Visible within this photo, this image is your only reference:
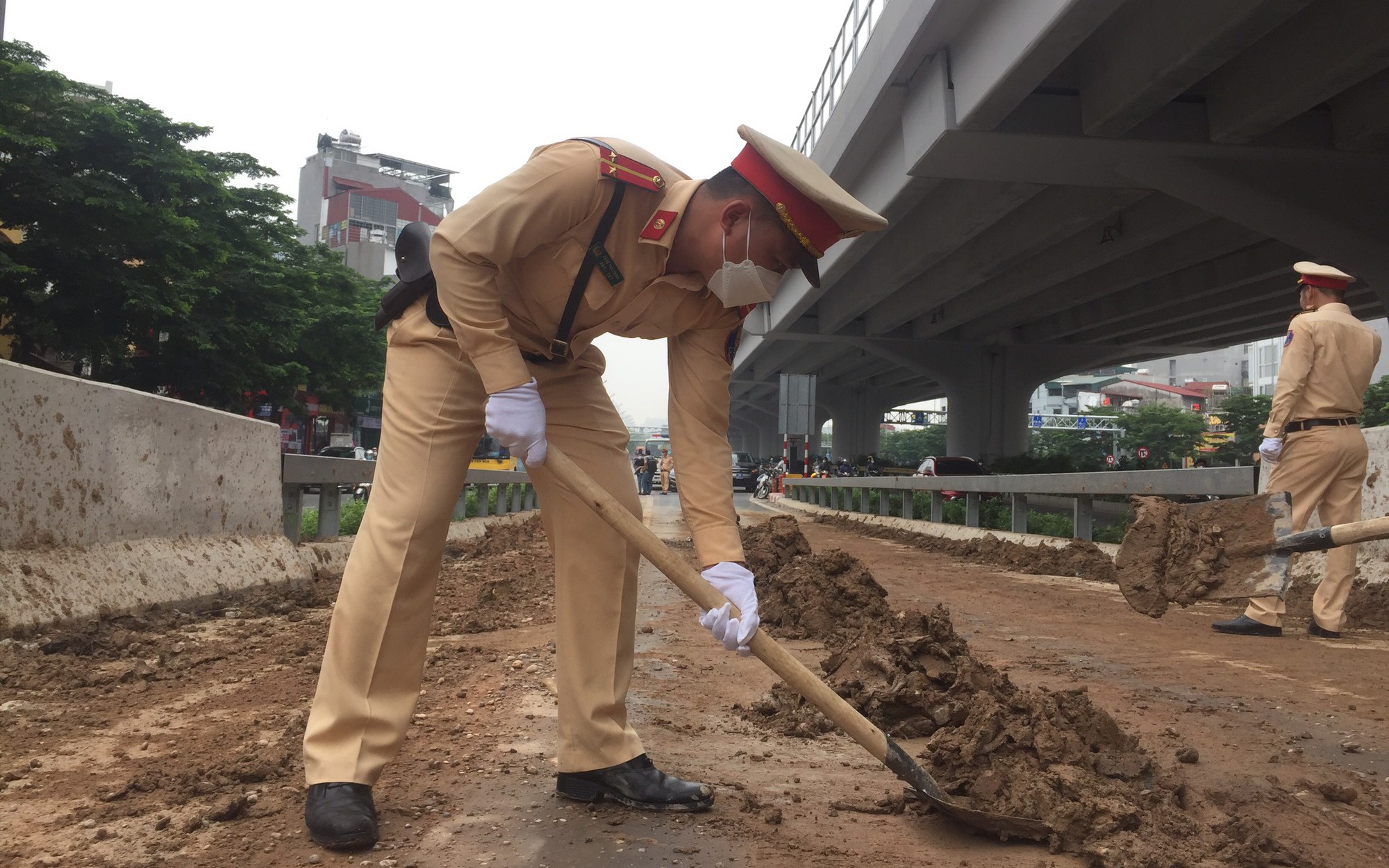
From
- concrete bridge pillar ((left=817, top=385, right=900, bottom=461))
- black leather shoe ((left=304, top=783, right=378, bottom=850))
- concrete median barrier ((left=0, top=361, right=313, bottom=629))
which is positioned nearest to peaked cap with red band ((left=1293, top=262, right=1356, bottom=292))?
black leather shoe ((left=304, top=783, right=378, bottom=850))

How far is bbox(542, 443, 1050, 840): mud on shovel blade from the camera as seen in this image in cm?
277

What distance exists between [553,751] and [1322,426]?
5197mm

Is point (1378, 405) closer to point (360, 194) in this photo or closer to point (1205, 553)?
point (1205, 553)

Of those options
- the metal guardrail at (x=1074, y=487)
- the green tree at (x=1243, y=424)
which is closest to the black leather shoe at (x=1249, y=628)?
the metal guardrail at (x=1074, y=487)

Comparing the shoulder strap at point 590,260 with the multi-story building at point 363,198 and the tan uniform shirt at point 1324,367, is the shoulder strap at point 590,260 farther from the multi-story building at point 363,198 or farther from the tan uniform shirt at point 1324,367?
the multi-story building at point 363,198

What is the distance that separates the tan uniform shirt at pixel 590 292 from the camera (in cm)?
278

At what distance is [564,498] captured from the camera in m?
3.12

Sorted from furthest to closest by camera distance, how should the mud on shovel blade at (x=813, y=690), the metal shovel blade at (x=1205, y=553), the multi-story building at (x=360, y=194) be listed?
the multi-story building at (x=360, y=194) → the metal shovel blade at (x=1205, y=553) → the mud on shovel blade at (x=813, y=690)

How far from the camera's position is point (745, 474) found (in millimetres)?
47656

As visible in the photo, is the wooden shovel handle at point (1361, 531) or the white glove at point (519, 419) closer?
the white glove at point (519, 419)

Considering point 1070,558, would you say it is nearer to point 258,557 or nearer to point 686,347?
point 258,557

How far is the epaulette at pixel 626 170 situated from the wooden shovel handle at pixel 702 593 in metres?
0.74

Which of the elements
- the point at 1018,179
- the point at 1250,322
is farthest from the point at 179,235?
the point at 1250,322

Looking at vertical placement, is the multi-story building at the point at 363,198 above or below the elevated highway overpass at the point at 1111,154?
above
